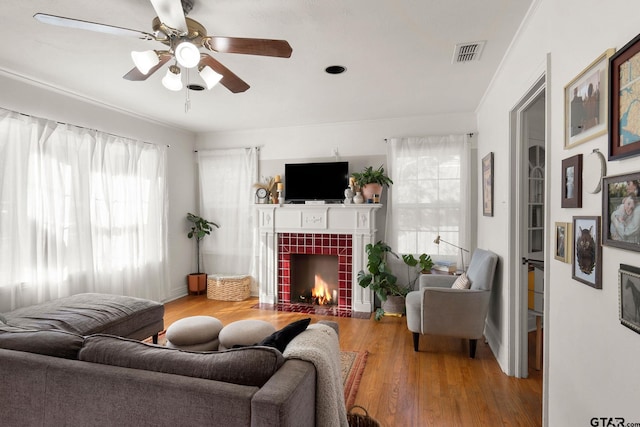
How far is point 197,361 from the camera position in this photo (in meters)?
1.26

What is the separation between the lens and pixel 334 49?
2.51 meters

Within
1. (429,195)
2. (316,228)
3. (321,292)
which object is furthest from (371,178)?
(321,292)

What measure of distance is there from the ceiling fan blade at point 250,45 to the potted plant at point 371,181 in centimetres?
264

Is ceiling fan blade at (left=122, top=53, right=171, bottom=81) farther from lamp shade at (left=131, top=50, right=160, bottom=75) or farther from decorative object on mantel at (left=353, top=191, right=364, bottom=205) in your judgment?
decorative object on mantel at (left=353, top=191, right=364, bottom=205)

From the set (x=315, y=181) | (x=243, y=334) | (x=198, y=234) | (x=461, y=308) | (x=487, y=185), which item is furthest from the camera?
(x=198, y=234)

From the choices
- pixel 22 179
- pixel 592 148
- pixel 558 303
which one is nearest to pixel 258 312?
pixel 22 179

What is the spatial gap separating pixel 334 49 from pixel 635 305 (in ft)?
7.46

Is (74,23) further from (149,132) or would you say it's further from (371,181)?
(371,181)

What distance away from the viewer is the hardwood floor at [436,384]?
218 centimetres

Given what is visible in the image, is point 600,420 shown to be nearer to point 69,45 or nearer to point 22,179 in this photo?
point 69,45

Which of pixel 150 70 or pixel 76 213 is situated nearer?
pixel 150 70

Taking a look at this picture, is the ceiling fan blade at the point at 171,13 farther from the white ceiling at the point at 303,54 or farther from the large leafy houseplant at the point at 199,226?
the large leafy houseplant at the point at 199,226

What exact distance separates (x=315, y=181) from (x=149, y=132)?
2.34 meters

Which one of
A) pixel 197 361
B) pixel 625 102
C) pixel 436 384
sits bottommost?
pixel 436 384
